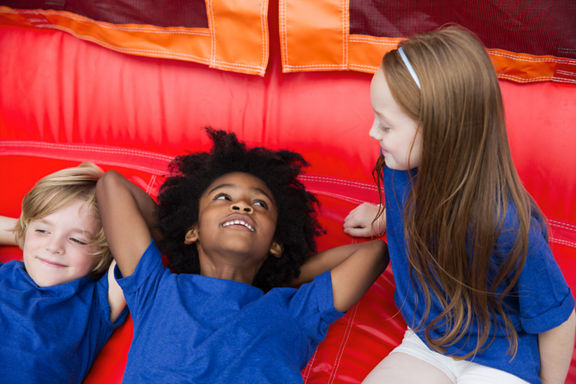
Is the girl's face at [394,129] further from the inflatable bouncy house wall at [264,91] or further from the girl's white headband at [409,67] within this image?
the inflatable bouncy house wall at [264,91]

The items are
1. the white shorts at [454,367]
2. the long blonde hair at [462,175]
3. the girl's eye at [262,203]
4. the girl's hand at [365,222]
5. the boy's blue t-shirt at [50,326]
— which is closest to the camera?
the long blonde hair at [462,175]

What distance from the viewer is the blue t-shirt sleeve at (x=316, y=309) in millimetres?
1170

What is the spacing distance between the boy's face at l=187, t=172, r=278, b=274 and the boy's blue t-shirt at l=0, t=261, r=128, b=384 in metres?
0.28

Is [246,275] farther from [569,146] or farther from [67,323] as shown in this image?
[569,146]

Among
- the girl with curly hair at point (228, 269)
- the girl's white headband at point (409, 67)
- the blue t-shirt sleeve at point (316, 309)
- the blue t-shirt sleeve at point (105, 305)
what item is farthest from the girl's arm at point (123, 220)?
the girl's white headband at point (409, 67)

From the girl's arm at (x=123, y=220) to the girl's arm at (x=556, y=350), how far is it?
0.83m

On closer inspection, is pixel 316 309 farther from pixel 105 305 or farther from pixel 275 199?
pixel 105 305

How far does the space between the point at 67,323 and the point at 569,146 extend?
4.47ft

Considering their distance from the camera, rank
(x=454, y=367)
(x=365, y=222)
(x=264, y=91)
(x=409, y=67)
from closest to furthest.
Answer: (x=409, y=67) < (x=454, y=367) < (x=365, y=222) < (x=264, y=91)

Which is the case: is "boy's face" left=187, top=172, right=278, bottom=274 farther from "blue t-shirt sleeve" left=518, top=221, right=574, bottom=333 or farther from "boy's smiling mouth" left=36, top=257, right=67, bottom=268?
"blue t-shirt sleeve" left=518, top=221, right=574, bottom=333

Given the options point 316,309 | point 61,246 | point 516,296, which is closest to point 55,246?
point 61,246

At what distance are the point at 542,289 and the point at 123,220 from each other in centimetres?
85

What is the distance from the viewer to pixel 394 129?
970 mm

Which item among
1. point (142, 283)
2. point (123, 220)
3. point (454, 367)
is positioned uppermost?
point (123, 220)
